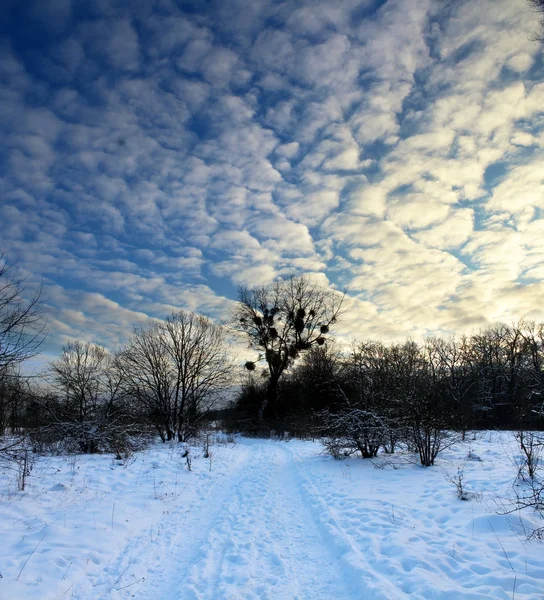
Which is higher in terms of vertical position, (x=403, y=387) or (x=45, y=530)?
(x=403, y=387)

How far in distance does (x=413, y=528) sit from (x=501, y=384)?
132 ft

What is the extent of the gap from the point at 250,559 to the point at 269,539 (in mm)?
751

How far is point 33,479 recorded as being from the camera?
7.88 meters

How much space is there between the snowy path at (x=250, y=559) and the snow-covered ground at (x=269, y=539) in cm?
2

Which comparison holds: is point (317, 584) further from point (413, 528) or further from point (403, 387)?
point (403, 387)

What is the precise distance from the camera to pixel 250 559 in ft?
14.3

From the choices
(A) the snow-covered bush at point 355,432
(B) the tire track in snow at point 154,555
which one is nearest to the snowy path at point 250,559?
(B) the tire track in snow at point 154,555

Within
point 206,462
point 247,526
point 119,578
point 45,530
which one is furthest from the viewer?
point 206,462

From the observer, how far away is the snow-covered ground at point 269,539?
361 cm

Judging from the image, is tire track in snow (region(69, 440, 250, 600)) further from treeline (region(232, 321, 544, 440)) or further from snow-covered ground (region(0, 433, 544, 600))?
treeline (region(232, 321, 544, 440))

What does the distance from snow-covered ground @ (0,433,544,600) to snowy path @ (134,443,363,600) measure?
0.07ft

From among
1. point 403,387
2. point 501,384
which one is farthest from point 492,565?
point 501,384

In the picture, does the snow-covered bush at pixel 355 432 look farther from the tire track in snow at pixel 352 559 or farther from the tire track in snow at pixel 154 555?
the tire track in snow at pixel 154 555

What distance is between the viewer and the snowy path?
3613 millimetres
